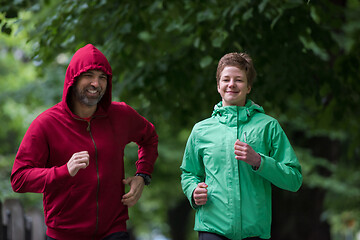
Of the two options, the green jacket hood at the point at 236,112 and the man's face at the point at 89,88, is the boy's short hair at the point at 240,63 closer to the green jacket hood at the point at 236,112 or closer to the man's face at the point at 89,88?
the green jacket hood at the point at 236,112

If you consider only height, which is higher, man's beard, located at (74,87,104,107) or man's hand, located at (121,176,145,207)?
man's beard, located at (74,87,104,107)

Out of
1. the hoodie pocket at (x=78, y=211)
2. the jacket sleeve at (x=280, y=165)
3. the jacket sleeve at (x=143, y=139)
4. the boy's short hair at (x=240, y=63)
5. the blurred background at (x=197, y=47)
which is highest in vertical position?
the blurred background at (x=197, y=47)

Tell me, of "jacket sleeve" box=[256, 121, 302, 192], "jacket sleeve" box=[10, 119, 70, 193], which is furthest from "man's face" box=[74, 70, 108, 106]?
"jacket sleeve" box=[256, 121, 302, 192]

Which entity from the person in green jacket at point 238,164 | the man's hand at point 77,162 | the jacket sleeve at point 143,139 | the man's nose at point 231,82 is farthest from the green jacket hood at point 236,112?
the man's hand at point 77,162

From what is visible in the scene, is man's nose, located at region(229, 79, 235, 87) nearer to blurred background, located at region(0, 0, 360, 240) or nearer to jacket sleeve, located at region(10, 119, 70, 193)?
jacket sleeve, located at region(10, 119, 70, 193)

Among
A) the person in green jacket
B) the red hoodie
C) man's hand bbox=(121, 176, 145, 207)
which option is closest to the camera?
the person in green jacket

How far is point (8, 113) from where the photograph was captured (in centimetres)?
1427

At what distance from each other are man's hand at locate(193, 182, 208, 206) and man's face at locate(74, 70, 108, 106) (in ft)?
2.82

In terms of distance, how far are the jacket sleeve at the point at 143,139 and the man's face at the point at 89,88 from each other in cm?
36

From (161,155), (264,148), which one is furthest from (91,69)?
(161,155)

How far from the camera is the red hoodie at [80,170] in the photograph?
3410mm

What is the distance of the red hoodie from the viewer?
3.41m

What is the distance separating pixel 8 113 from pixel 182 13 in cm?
878

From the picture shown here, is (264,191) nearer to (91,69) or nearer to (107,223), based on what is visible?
(107,223)
